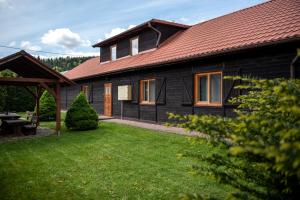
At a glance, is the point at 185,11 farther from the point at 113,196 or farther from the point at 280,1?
the point at 113,196

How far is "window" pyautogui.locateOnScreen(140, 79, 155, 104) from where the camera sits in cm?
1434

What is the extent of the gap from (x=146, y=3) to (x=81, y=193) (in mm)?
13148

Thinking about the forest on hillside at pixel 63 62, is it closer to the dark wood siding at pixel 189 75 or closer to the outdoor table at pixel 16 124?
the dark wood siding at pixel 189 75

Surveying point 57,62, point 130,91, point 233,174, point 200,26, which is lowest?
point 233,174

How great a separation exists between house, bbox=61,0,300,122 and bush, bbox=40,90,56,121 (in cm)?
322

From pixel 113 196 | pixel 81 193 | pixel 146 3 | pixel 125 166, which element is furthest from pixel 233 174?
pixel 146 3

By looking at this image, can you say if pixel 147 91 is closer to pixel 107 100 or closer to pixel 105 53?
pixel 107 100

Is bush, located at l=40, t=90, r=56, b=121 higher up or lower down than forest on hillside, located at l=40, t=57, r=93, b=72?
lower down

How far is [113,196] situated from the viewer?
4859 millimetres

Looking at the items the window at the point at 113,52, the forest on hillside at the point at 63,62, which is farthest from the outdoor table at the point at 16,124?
the forest on hillside at the point at 63,62

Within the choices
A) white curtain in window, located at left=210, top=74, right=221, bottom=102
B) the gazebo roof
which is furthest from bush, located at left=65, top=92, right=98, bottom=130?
white curtain in window, located at left=210, top=74, right=221, bottom=102

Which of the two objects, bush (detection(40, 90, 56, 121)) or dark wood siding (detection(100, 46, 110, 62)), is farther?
dark wood siding (detection(100, 46, 110, 62))

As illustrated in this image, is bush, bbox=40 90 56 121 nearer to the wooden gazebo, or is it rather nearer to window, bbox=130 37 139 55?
the wooden gazebo

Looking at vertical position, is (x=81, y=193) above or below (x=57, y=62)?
below
